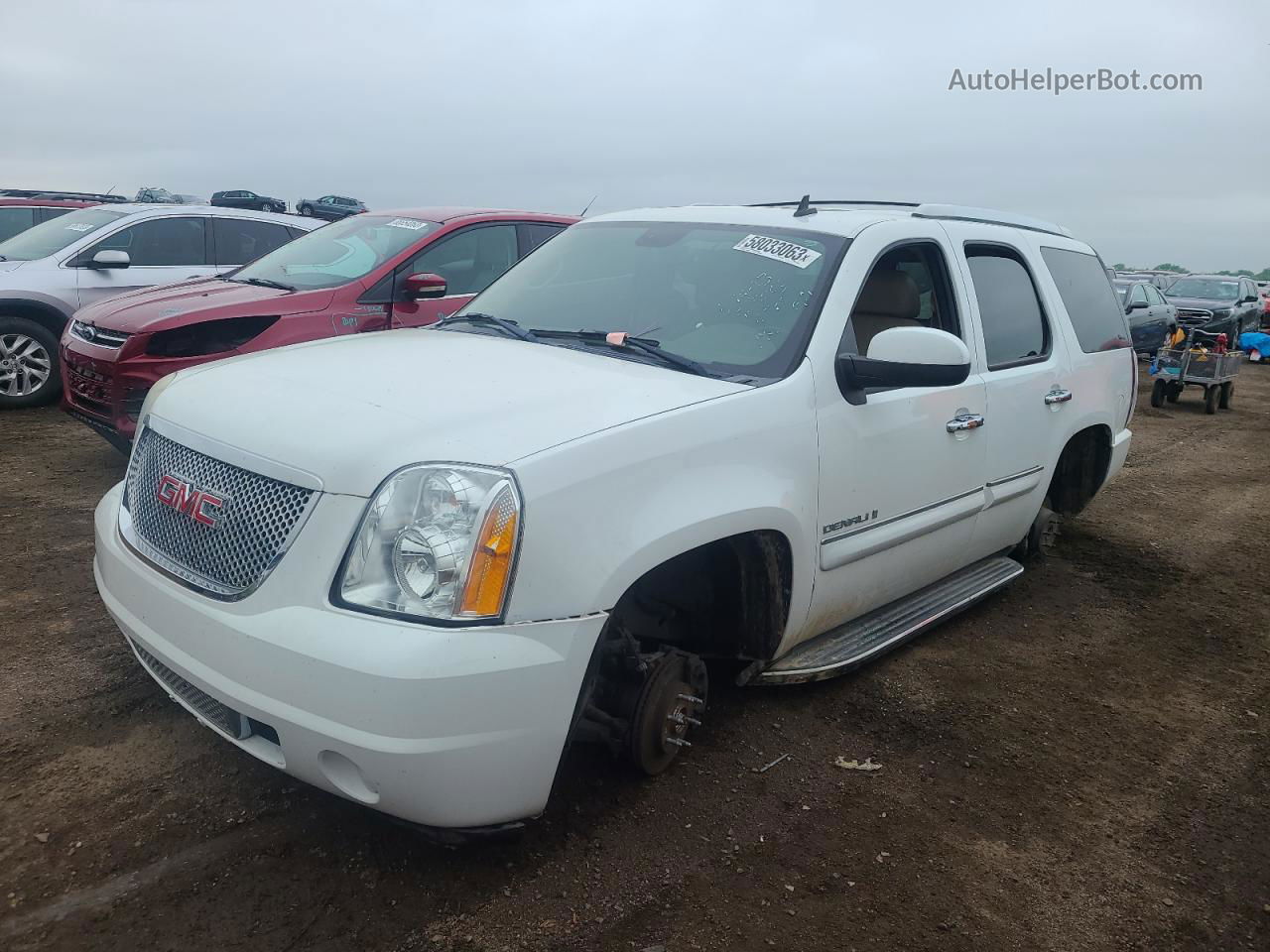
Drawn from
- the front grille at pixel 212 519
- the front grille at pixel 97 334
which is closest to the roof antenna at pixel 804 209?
the front grille at pixel 212 519

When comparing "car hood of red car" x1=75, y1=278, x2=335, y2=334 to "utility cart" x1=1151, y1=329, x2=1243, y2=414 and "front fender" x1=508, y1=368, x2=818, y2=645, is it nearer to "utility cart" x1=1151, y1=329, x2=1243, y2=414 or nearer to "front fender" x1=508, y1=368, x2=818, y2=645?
"front fender" x1=508, y1=368, x2=818, y2=645

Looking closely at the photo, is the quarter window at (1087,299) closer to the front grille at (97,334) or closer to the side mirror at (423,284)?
the side mirror at (423,284)

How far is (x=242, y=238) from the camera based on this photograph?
8.94m

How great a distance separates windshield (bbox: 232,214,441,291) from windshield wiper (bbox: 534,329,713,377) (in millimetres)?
3186

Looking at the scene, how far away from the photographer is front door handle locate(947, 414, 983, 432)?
12.2 ft

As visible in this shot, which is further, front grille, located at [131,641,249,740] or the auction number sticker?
the auction number sticker

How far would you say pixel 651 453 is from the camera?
8.55 feet

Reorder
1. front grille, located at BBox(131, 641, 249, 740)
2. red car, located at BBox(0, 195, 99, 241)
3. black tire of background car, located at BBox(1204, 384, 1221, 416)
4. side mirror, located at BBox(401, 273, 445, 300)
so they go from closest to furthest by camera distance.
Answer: front grille, located at BBox(131, 641, 249, 740), side mirror, located at BBox(401, 273, 445, 300), red car, located at BBox(0, 195, 99, 241), black tire of background car, located at BBox(1204, 384, 1221, 416)

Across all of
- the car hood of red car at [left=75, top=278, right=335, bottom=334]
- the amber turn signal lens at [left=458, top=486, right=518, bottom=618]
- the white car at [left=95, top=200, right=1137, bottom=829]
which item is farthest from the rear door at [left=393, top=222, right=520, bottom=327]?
the amber turn signal lens at [left=458, top=486, right=518, bottom=618]

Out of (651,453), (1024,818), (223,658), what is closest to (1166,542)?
(1024,818)

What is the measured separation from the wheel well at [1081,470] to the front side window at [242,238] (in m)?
6.82

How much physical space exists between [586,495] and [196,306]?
4370mm

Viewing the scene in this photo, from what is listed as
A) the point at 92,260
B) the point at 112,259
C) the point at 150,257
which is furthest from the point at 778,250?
→ the point at 150,257

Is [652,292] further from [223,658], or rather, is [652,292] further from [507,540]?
[223,658]
